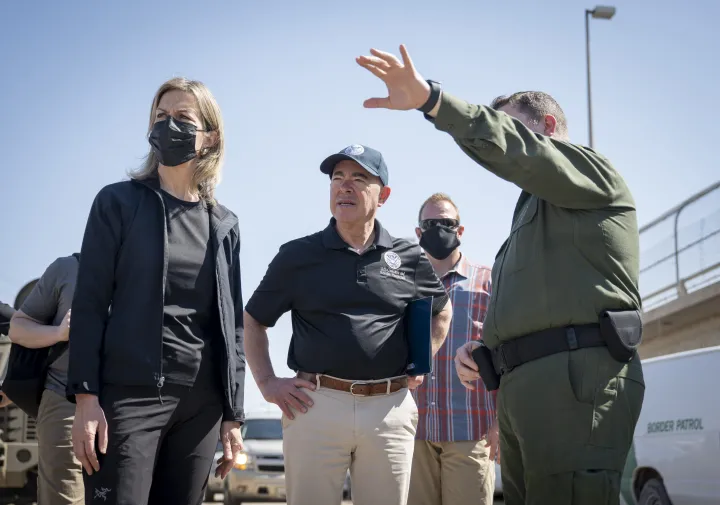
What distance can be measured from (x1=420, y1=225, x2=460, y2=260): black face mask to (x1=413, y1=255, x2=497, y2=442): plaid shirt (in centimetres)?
16

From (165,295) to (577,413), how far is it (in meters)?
1.72

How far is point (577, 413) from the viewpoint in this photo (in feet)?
11.5

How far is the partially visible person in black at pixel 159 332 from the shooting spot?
11.4 ft

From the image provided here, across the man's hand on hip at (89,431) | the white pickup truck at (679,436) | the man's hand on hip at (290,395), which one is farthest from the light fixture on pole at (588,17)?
the man's hand on hip at (89,431)

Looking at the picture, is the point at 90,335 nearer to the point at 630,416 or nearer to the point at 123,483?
the point at 123,483

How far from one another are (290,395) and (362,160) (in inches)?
51.4

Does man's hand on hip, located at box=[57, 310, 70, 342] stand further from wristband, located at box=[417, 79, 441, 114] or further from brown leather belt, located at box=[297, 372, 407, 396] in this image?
wristband, located at box=[417, 79, 441, 114]

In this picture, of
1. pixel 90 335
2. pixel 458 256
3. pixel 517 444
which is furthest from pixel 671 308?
pixel 90 335

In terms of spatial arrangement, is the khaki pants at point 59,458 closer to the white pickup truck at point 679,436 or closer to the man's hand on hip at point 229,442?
the man's hand on hip at point 229,442

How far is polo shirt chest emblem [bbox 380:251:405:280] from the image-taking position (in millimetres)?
4863

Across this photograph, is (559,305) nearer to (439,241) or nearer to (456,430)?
(456,430)

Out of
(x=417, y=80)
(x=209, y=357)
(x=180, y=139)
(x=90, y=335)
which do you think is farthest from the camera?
(x=180, y=139)

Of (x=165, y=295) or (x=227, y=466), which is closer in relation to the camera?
(x=165, y=295)

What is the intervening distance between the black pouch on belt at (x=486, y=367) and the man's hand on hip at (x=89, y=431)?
5.44 feet
